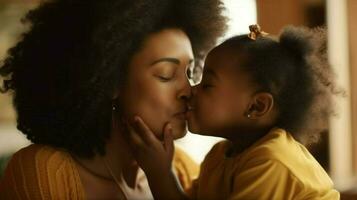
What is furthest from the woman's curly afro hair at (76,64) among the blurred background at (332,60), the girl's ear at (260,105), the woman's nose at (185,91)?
the blurred background at (332,60)

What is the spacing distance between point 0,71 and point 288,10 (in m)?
1.25

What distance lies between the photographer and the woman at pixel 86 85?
1121 mm

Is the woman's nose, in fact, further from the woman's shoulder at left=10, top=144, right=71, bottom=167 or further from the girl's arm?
the woman's shoulder at left=10, top=144, right=71, bottom=167

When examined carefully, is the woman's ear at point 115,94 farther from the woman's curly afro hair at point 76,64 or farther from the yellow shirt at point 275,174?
the yellow shirt at point 275,174

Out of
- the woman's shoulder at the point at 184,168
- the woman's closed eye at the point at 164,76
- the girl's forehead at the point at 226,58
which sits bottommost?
the woman's shoulder at the point at 184,168

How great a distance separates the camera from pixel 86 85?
1.14m

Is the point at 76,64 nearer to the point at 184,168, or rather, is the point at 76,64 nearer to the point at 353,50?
the point at 184,168

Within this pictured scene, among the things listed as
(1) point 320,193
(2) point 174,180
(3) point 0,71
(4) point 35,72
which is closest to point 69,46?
(4) point 35,72

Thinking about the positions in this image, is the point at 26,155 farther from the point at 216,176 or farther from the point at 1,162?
the point at 1,162

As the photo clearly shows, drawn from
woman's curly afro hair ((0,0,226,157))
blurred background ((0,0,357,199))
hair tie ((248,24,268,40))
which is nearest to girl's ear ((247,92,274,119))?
hair tie ((248,24,268,40))

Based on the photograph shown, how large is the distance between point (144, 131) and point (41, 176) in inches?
8.4

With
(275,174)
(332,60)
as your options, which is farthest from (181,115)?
(332,60)

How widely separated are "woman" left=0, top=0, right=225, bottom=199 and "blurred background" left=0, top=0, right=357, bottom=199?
0.85 metres

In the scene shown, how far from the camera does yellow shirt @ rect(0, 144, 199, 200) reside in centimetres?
110
